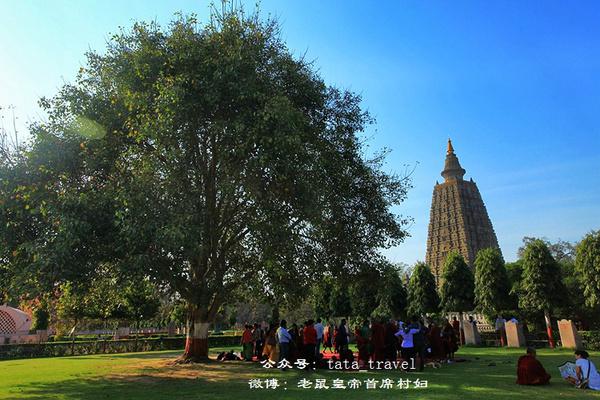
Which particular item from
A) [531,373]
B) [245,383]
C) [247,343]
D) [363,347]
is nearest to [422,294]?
[247,343]

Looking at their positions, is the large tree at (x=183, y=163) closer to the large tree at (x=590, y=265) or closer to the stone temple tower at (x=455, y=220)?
the large tree at (x=590, y=265)

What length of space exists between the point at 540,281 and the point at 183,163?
90.8 ft

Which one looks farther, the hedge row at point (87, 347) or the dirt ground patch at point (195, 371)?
the hedge row at point (87, 347)

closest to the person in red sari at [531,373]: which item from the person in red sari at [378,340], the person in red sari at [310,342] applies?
the person in red sari at [378,340]

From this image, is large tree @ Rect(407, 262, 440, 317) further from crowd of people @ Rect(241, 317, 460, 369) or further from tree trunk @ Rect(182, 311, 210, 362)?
tree trunk @ Rect(182, 311, 210, 362)

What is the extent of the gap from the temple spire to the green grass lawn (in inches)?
3043

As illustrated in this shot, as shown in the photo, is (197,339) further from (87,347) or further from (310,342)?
(87,347)

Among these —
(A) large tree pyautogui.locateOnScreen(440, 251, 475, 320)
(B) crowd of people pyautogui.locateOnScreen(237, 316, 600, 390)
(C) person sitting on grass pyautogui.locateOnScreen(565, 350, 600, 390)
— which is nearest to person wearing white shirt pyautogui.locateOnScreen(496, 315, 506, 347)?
(B) crowd of people pyautogui.locateOnScreen(237, 316, 600, 390)

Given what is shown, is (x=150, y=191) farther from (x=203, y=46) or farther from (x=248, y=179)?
(x=203, y=46)

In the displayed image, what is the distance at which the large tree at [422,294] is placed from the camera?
43969mm

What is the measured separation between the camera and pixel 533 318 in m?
36.4

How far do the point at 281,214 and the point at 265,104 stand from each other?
3831mm

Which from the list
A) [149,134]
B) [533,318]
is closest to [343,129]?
[149,134]

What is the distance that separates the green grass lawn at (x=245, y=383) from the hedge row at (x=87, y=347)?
15.2 metres
